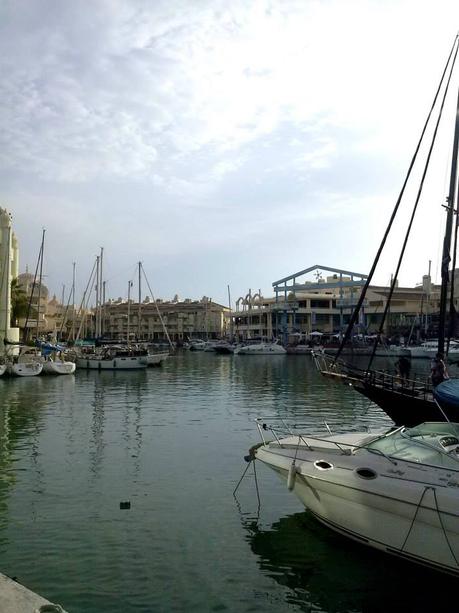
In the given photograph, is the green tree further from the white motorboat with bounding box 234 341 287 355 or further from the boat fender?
the boat fender

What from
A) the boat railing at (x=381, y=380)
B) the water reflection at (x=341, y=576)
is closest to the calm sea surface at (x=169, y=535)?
the water reflection at (x=341, y=576)

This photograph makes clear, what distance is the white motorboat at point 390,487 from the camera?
9438mm

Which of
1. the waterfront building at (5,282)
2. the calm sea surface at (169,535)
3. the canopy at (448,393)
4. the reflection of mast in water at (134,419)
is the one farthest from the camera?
the waterfront building at (5,282)

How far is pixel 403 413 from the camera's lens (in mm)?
22297

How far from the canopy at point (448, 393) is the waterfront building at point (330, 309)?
86.1m

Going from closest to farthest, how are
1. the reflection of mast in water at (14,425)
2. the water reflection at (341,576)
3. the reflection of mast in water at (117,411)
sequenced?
the water reflection at (341,576) → the reflection of mast in water at (14,425) → the reflection of mast in water at (117,411)

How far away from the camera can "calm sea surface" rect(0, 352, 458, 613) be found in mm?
9203

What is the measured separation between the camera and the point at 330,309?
141m

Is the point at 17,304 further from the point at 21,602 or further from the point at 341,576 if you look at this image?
the point at 21,602

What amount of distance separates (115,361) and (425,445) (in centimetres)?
5411

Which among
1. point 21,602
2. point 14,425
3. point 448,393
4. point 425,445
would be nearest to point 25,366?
point 14,425

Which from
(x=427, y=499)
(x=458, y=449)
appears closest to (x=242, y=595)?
(x=427, y=499)

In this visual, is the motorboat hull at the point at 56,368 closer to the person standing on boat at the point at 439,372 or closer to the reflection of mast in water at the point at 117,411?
the reflection of mast in water at the point at 117,411

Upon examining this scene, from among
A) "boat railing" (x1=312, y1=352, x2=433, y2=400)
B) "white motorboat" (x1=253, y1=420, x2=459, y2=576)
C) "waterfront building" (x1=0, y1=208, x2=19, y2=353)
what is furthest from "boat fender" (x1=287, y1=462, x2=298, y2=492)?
"waterfront building" (x1=0, y1=208, x2=19, y2=353)
